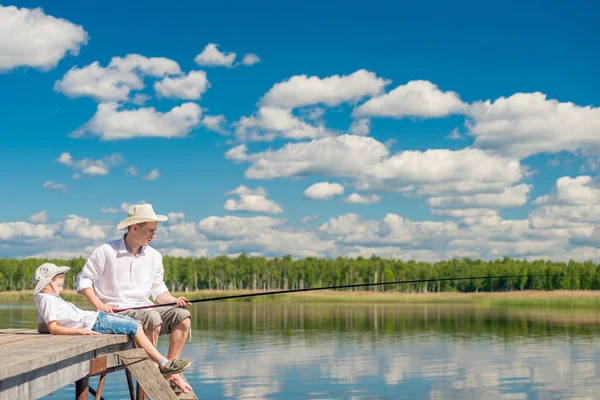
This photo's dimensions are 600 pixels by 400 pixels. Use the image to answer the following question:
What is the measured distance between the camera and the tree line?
397 ft

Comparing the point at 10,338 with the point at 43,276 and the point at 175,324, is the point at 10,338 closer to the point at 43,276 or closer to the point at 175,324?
the point at 43,276

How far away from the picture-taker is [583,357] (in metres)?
22.9

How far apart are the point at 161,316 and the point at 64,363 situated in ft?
5.96

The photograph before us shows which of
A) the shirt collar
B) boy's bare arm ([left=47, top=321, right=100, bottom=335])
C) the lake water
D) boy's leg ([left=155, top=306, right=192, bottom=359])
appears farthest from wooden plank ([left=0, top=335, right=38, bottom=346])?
the lake water

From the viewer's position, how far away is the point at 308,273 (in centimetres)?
12325

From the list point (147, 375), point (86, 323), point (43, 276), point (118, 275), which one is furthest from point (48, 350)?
point (118, 275)

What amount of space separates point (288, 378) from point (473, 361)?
6.25 m

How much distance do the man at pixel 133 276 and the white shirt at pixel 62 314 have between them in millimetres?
436

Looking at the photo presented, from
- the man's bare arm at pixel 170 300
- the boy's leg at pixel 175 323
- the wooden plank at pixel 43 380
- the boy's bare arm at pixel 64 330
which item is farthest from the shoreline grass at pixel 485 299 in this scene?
the wooden plank at pixel 43 380

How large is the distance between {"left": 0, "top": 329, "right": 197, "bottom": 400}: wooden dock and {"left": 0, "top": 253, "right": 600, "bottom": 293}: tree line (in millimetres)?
113008

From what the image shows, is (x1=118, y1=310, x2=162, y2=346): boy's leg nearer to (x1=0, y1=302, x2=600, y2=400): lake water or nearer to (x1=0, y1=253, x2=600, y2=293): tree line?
(x1=0, y1=302, x2=600, y2=400): lake water

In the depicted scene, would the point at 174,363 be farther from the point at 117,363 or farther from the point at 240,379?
the point at 240,379

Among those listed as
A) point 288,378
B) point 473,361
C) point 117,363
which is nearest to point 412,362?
point 473,361

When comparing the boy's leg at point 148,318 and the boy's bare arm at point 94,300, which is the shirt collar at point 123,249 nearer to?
the boy's bare arm at point 94,300
